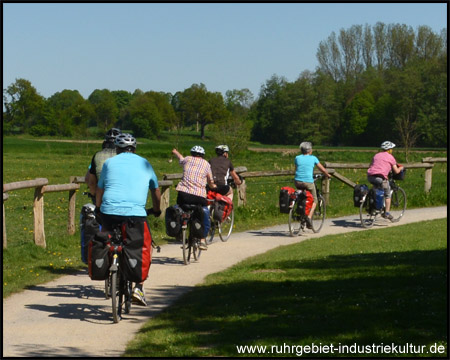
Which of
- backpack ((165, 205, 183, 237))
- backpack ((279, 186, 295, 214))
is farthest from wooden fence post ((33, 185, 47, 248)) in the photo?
backpack ((279, 186, 295, 214))

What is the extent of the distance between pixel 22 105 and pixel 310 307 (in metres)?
144

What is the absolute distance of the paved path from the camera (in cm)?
771

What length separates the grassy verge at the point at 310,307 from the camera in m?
7.28

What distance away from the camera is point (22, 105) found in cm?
14800

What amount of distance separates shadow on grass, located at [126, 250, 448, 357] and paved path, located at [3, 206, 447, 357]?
12.1 inches

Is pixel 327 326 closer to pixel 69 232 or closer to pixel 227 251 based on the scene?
pixel 227 251

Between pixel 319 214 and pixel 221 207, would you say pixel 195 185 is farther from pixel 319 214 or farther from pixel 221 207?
pixel 319 214

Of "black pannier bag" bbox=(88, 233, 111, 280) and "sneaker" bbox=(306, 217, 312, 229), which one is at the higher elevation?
"black pannier bag" bbox=(88, 233, 111, 280)

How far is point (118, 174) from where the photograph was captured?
29.1 feet

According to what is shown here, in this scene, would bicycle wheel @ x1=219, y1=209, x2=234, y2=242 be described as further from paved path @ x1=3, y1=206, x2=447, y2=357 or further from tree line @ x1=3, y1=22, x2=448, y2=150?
tree line @ x1=3, y1=22, x2=448, y2=150

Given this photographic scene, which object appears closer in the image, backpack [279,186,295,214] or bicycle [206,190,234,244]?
bicycle [206,190,234,244]

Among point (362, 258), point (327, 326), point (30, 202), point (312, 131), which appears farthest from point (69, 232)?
point (312, 131)

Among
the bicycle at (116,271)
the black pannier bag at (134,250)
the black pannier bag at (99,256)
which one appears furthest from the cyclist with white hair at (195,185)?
the black pannier bag at (99,256)

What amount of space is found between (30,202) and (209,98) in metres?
127
